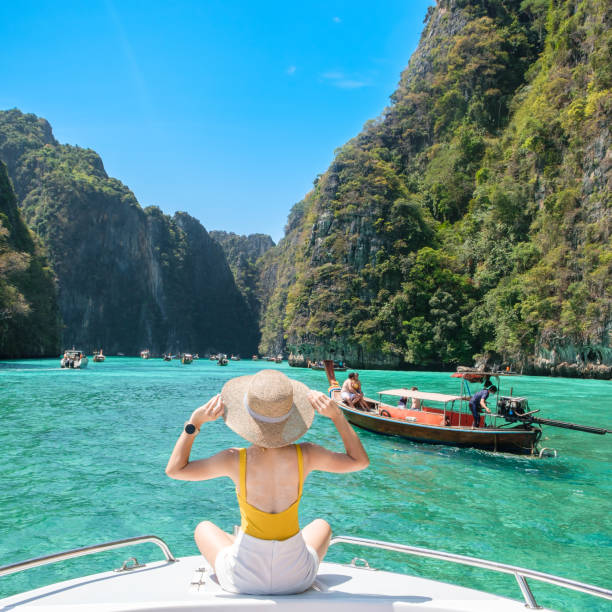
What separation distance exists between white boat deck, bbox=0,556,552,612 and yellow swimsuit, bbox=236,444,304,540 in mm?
251

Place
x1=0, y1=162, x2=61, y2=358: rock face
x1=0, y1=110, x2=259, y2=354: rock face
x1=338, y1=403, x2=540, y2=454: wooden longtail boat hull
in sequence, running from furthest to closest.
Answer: x1=0, y1=110, x2=259, y2=354: rock face < x1=0, y1=162, x2=61, y2=358: rock face < x1=338, y1=403, x2=540, y2=454: wooden longtail boat hull

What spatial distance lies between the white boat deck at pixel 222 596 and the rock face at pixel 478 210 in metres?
35.8

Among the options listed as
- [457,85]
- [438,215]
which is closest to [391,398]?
[438,215]

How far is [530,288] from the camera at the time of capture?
39625 mm

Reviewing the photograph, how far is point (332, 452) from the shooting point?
8.17 ft

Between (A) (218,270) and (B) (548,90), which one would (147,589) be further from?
(A) (218,270)

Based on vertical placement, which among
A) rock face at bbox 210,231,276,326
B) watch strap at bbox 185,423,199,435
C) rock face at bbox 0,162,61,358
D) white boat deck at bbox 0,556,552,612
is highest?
rock face at bbox 210,231,276,326

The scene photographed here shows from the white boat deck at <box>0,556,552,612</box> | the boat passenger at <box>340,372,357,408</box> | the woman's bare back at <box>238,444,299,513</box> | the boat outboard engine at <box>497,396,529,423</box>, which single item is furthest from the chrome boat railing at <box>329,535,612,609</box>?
the boat passenger at <box>340,372,357,408</box>

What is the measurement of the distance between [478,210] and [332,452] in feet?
192

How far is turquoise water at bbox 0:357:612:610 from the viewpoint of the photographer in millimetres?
5430

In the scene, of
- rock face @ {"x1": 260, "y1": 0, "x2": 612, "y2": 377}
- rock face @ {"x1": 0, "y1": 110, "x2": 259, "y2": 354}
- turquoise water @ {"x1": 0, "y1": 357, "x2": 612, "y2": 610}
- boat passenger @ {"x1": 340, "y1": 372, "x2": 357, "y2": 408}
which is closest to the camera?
turquoise water @ {"x1": 0, "y1": 357, "x2": 612, "y2": 610}

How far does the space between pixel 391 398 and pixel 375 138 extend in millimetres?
59890

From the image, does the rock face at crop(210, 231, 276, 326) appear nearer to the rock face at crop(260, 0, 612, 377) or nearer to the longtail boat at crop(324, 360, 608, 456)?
the rock face at crop(260, 0, 612, 377)

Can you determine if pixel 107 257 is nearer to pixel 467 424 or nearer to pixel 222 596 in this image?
pixel 467 424
